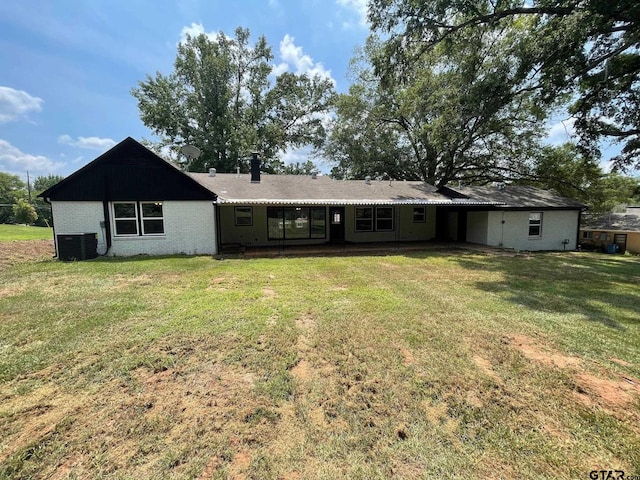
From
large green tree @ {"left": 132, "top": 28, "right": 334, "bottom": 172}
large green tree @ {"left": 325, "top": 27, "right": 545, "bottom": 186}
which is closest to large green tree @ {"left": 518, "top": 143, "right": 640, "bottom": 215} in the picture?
large green tree @ {"left": 325, "top": 27, "right": 545, "bottom": 186}

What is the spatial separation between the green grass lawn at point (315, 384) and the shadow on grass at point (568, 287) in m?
0.13

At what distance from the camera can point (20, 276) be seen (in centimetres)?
744

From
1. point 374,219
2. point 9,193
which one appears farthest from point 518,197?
point 9,193

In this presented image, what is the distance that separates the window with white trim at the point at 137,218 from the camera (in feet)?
36.2

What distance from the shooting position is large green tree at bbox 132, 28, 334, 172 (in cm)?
2559

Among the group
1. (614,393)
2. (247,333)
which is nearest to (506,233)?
(614,393)

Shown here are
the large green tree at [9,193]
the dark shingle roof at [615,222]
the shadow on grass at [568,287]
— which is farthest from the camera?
the large green tree at [9,193]

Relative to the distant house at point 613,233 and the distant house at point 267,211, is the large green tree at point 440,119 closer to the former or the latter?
the distant house at point 267,211

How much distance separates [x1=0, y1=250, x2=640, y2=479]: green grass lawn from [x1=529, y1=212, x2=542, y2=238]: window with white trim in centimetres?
1021

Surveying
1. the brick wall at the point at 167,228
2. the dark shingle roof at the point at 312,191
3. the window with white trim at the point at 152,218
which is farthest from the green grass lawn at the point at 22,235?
the dark shingle roof at the point at 312,191

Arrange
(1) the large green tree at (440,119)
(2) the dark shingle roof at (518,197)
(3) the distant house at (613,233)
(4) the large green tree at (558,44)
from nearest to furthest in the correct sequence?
1. (4) the large green tree at (558,44)
2. (1) the large green tree at (440,119)
3. (2) the dark shingle roof at (518,197)
4. (3) the distant house at (613,233)

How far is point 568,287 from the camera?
711 cm

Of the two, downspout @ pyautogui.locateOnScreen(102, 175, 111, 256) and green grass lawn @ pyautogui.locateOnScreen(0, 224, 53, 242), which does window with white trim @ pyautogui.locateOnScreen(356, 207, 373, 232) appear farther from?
green grass lawn @ pyautogui.locateOnScreen(0, 224, 53, 242)

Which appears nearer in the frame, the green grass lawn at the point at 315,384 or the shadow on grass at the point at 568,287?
the green grass lawn at the point at 315,384
